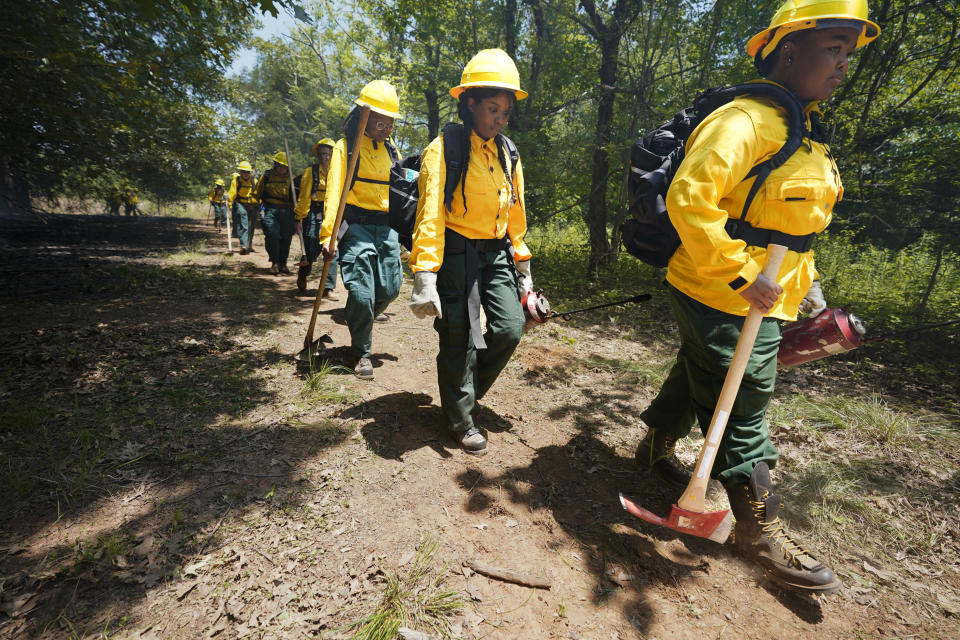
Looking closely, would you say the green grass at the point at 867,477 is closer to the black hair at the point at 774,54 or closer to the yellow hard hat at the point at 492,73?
the black hair at the point at 774,54

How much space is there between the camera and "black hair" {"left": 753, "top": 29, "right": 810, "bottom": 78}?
188 centimetres

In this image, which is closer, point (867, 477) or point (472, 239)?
point (472, 239)

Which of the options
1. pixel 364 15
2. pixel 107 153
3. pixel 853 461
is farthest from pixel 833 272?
pixel 364 15

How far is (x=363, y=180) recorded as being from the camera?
13.7 ft

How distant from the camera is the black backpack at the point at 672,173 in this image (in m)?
1.87

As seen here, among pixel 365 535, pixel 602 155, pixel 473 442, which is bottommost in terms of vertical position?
pixel 365 535

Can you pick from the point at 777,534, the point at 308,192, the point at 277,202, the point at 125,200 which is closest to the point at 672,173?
the point at 777,534

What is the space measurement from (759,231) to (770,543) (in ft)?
4.90

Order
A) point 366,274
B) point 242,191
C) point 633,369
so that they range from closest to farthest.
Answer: point 366,274, point 633,369, point 242,191

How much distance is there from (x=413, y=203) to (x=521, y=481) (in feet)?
6.74

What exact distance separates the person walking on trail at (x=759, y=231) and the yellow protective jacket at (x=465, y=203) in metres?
1.21

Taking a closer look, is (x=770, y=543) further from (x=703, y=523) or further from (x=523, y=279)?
(x=523, y=279)

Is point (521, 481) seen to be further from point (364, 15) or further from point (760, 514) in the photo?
point (364, 15)

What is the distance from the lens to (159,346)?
170 inches
